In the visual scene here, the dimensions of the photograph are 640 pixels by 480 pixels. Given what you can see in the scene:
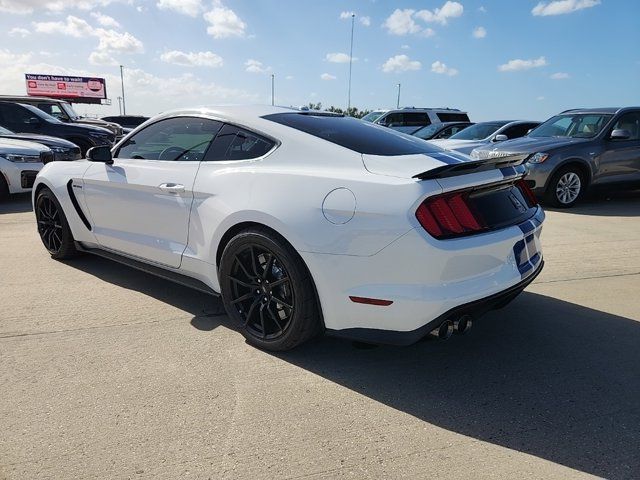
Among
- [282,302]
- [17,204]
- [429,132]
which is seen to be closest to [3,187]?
[17,204]

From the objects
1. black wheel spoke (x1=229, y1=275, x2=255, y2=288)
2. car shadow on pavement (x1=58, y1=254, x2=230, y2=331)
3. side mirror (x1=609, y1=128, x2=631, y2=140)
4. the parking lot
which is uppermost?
side mirror (x1=609, y1=128, x2=631, y2=140)

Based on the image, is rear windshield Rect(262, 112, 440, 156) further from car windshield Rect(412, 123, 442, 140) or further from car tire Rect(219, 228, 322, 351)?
car windshield Rect(412, 123, 442, 140)

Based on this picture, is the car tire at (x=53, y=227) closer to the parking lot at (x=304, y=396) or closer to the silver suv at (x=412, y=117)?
the parking lot at (x=304, y=396)

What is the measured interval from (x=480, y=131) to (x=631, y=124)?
11.6 ft

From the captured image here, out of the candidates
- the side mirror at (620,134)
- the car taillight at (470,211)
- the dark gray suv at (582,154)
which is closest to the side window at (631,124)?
the dark gray suv at (582,154)

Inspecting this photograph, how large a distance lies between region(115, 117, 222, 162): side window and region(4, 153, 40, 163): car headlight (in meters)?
5.47

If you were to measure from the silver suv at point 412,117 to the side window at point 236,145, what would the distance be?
46.7 ft

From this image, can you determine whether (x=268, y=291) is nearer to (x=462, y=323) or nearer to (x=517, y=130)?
(x=462, y=323)

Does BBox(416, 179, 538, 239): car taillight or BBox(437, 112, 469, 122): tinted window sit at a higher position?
BBox(437, 112, 469, 122): tinted window

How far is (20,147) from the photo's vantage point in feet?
28.4

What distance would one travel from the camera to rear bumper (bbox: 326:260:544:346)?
2527 mm

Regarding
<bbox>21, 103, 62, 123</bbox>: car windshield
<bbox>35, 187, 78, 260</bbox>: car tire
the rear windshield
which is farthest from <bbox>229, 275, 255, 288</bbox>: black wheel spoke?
<bbox>21, 103, 62, 123</bbox>: car windshield

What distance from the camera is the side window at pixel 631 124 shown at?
885 cm

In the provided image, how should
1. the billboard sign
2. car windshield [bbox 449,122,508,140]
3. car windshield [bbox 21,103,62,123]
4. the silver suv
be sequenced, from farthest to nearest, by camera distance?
the billboard sign → the silver suv → car windshield [bbox 21,103,62,123] → car windshield [bbox 449,122,508,140]
